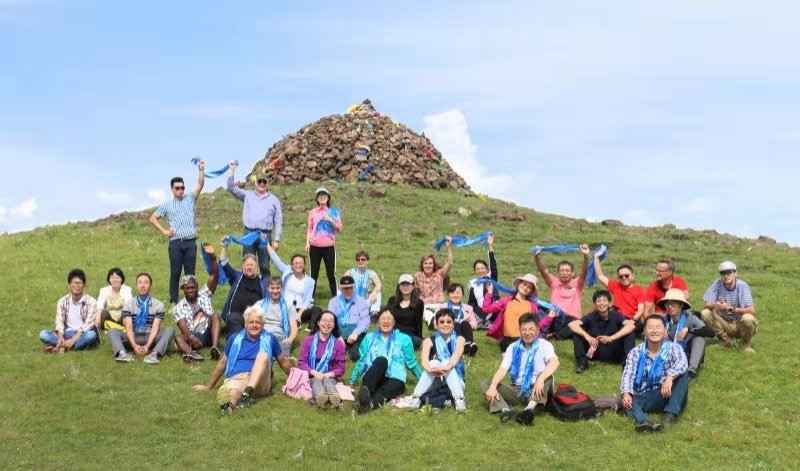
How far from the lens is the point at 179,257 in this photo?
17703 millimetres

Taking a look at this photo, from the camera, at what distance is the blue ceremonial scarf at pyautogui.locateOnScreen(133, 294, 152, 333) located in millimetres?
14461

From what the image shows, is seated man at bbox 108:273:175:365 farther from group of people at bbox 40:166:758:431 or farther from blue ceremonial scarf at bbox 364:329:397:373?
blue ceremonial scarf at bbox 364:329:397:373

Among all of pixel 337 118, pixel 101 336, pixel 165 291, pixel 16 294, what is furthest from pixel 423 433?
pixel 337 118

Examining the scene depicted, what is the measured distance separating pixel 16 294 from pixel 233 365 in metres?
10.6

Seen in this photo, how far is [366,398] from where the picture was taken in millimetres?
11586

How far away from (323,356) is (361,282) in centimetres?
446

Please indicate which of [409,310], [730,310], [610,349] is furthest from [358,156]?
[610,349]

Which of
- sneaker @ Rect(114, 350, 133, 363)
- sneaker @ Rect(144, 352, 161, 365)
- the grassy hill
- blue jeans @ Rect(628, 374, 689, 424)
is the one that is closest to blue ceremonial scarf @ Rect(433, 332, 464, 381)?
the grassy hill

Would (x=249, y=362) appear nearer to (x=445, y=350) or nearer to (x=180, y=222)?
(x=445, y=350)

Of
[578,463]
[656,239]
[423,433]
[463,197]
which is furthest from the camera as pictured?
[463,197]

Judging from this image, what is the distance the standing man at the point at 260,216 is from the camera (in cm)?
1753

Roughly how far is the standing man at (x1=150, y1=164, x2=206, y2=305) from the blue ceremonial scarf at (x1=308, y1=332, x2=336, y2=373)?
641cm

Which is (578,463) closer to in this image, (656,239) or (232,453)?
(232,453)

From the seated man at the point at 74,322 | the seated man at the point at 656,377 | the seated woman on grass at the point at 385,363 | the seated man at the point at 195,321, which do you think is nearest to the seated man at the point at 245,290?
the seated man at the point at 195,321
